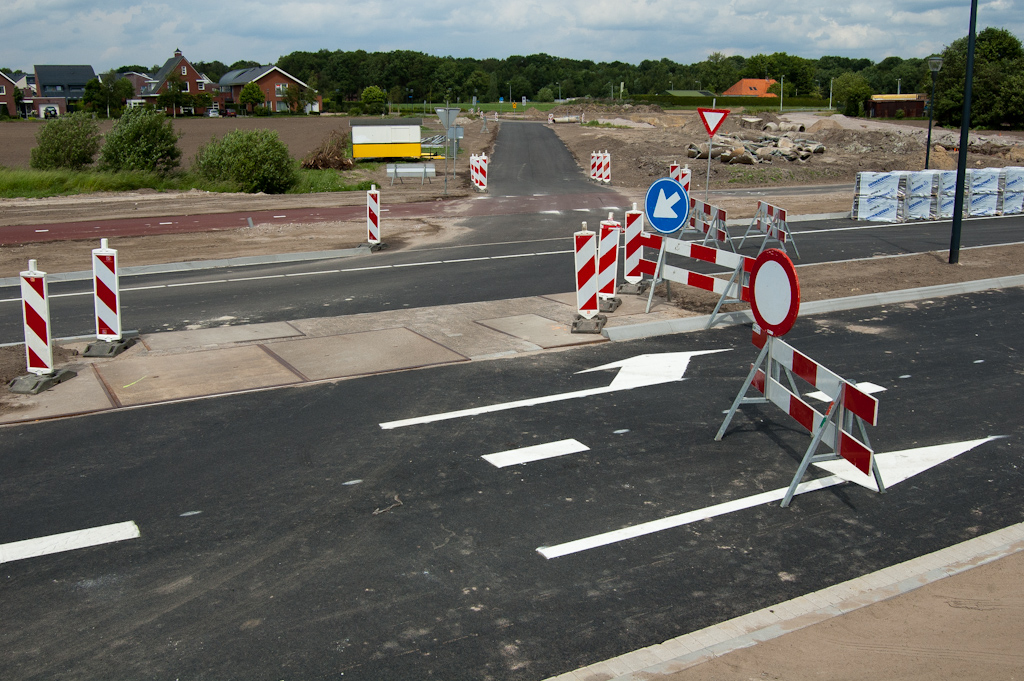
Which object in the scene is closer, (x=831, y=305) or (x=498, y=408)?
(x=498, y=408)

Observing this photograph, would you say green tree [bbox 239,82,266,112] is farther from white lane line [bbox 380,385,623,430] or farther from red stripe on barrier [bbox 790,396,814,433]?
red stripe on barrier [bbox 790,396,814,433]

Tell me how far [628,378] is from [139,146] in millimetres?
29579

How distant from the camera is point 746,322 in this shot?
1167cm

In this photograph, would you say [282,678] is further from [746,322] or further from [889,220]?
[889,220]

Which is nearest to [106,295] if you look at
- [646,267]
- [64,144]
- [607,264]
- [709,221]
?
[607,264]

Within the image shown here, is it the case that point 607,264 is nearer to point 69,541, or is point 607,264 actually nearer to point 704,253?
point 704,253

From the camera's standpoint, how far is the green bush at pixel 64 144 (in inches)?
1303

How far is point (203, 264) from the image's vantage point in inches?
672

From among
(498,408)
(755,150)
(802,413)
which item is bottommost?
(498,408)

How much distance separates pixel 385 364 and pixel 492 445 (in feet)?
9.39

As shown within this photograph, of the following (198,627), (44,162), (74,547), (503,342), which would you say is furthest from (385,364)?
(44,162)

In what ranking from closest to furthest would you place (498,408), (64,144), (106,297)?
(498,408) → (106,297) → (64,144)

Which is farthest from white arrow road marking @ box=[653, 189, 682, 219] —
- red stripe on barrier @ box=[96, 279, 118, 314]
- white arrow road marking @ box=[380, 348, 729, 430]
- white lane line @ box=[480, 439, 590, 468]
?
red stripe on barrier @ box=[96, 279, 118, 314]

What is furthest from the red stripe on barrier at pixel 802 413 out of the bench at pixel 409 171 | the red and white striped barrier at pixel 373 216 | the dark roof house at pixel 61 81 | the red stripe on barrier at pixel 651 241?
the dark roof house at pixel 61 81
